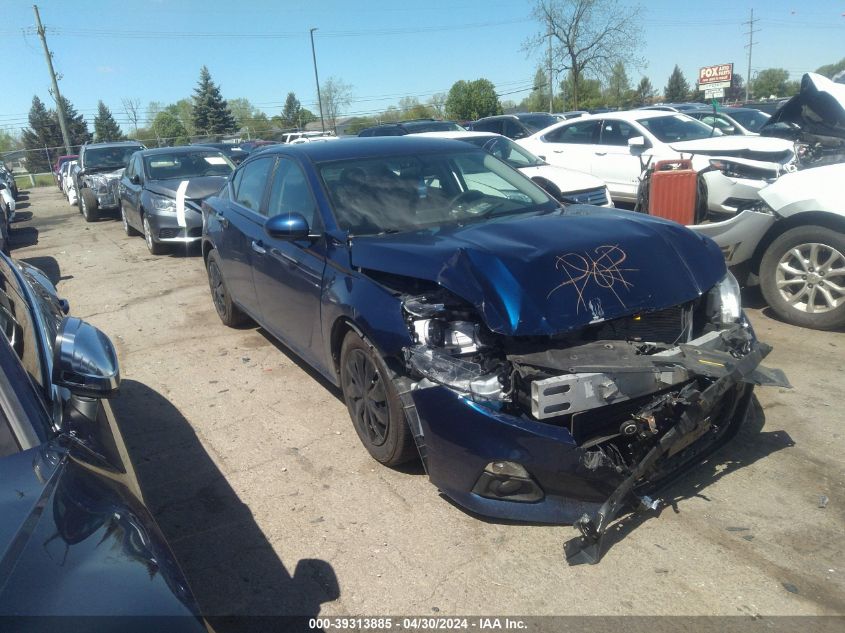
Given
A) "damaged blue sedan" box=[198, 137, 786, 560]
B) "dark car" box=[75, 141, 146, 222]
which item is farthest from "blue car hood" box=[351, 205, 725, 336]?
"dark car" box=[75, 141, 146, 222]

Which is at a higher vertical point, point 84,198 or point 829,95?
point 829,95

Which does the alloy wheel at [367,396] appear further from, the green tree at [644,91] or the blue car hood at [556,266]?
the green tree at [644,91]

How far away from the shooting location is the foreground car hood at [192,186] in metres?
10.6

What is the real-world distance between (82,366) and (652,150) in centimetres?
981

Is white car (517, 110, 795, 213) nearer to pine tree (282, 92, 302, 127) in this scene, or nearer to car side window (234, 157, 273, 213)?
car side window (234, 157, 273, 213)

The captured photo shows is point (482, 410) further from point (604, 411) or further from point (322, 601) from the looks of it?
point (322, 601)

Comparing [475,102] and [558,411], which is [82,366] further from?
[475,102]

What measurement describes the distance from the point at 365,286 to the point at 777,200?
3.98 meters

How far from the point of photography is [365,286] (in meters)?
3.67

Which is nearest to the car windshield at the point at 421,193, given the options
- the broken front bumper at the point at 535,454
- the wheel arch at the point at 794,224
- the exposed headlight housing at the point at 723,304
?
the exposed headlight housing at the point at 723,304

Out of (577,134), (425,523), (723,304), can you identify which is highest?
(577,134)

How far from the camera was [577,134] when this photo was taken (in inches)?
466

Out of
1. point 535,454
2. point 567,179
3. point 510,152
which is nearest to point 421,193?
point 535,454

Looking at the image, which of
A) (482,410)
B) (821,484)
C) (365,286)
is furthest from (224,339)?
(821,484)
